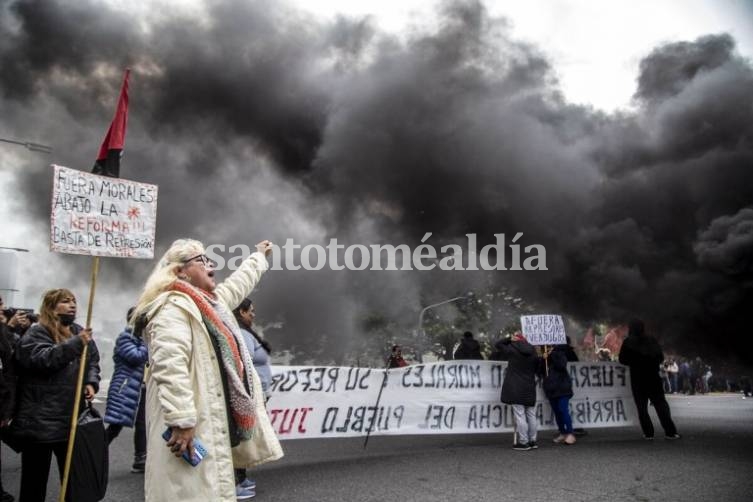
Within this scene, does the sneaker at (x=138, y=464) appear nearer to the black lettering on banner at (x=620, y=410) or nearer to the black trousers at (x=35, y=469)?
the black trousers at (x=35, y=469)

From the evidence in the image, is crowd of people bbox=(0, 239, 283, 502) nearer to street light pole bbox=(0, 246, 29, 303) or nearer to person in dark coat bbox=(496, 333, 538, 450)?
person in dark coat bbox=(496, 333, 538, 450)

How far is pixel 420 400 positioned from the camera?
641cm

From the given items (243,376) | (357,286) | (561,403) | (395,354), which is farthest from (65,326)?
(357,286)

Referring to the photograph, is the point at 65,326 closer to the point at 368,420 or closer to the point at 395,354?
the point at 368,420

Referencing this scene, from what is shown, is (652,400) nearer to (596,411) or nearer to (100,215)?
(596,411)

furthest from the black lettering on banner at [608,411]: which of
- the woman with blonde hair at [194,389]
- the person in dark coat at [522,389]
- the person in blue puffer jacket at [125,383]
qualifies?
the woman with blonde hair at [194,389]

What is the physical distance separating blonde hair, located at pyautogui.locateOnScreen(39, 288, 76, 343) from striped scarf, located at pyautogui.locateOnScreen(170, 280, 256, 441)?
152 cm

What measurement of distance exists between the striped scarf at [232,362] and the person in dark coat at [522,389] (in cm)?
455

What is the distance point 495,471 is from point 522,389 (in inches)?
57.5

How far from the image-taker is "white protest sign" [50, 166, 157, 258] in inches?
141

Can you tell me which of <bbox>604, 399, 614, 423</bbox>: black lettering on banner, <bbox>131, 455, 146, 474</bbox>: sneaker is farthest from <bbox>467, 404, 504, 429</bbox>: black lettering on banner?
<bbox>131, 455, 146, 474</bbox>: sneaker

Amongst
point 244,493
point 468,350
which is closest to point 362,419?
point 244,493

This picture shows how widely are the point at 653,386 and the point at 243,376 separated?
5.95 metres

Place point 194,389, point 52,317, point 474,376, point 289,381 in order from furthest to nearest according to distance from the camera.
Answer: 1. point 474,376
2. point 289,381
3. point 52,317
4. point 194,389
